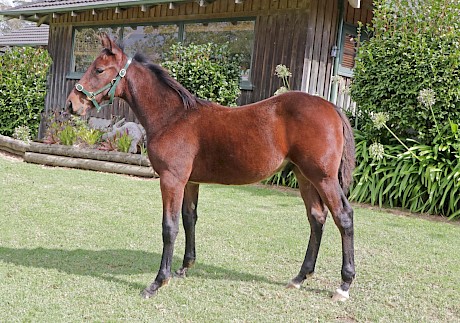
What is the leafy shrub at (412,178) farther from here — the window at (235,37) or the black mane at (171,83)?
the black mane at (171,83)

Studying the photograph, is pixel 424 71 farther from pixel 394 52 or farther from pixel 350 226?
pixel 350 226

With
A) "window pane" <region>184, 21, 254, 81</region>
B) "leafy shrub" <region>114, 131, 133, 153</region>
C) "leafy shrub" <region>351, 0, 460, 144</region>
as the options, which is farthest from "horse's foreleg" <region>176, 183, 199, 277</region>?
"window pane" <region>184, 21, 254, 81</region>

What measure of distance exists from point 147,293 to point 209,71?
6785 millimetres

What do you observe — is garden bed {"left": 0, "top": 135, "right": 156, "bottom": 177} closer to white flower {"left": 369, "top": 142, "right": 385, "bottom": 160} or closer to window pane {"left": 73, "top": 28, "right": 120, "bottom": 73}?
window pane {"left": 73, "top": 28, "right": 120, "bottom": 73}

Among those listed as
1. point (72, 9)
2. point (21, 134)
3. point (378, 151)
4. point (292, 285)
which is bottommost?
point (292, 285)

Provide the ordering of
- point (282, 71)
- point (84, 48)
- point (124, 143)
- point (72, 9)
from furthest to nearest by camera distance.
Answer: point (84, 48) → point (72, 9) → point (124, 143) → point (282, 71)

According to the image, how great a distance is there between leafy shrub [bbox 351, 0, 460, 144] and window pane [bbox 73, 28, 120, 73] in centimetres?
791

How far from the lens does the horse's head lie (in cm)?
396

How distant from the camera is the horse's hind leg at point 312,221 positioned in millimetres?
4188

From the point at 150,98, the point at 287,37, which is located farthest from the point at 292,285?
the point at 287,37

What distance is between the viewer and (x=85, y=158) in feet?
34.1

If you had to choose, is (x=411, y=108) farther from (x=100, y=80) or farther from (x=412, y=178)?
(x=100, y=80)

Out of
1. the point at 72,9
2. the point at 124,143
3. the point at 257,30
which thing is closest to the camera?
the point at 257,30

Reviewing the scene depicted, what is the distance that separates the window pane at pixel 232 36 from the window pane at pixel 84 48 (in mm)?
3455
